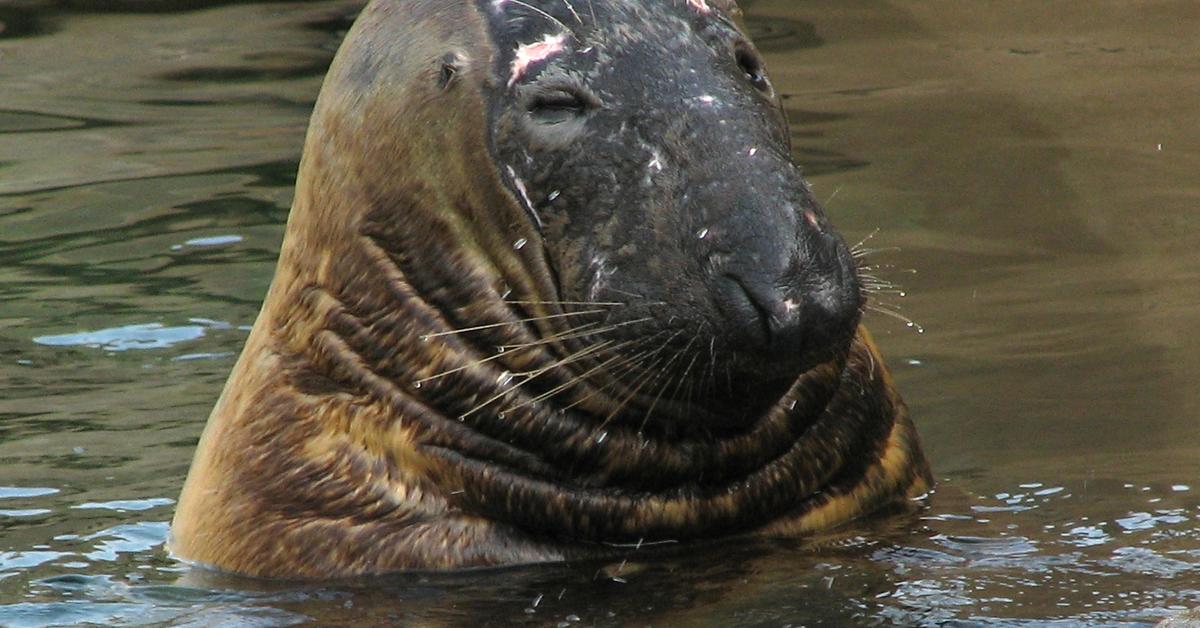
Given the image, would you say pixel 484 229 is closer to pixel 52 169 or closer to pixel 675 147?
pixel 675 147

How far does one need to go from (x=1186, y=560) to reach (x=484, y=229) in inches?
72.1

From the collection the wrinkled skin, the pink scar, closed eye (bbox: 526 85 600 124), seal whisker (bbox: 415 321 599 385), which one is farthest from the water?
the pink scar

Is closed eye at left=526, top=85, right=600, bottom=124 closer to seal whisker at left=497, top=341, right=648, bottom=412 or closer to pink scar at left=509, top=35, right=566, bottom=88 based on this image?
pink scar at left=509, top=35, right=566, bottom=88

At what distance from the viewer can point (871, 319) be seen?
28.8ft

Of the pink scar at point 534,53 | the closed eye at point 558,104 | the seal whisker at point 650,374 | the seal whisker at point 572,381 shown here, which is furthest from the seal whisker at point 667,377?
the pink scar at point 534,53

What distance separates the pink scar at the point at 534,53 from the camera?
567 centimetres

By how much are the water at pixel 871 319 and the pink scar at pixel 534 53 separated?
3.97 ft

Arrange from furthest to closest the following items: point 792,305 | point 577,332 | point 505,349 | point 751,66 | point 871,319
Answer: point 871,319 < point 751,66 < point 505,349 < point 577,332 < point 792,305

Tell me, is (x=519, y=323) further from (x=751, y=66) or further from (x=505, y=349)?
(x=751, y=66)

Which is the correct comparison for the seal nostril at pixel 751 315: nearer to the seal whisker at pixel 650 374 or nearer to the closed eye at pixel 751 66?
the seal whisker at pixel 650 374

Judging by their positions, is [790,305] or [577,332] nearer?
[790,305]

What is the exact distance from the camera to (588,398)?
5.60 m

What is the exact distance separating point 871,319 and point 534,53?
11.1ft

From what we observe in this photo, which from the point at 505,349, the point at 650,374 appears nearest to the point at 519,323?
the point at 505,349
